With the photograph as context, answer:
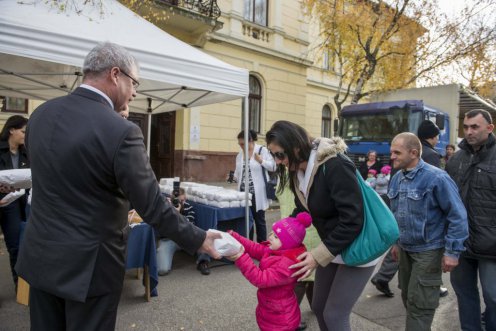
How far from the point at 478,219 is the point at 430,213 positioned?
17.4 inches

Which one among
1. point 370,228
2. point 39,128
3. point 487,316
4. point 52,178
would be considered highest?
point 39,128

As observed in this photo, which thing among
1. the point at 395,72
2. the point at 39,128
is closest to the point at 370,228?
the point at 39,128

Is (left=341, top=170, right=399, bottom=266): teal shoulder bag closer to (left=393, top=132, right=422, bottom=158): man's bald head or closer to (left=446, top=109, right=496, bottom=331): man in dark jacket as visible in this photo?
(left=393, top=132, right=422, bottom=158): man's bald head

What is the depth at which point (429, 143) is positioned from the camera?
4000 millimetres

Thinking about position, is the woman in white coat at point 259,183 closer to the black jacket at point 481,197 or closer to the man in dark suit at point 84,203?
the black jacket at point 481,197

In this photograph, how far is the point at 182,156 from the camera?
11516 millimetres

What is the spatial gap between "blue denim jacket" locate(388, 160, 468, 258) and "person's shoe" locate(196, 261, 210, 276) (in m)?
2.54

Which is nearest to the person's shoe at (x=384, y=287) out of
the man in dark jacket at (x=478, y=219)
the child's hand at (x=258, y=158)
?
the man in dark jacket at (x=478, y=219)

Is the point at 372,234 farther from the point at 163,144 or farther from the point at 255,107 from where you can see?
the point at 255,107

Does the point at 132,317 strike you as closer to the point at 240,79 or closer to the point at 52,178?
the point at 52,178

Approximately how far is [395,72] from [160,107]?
1141 cm

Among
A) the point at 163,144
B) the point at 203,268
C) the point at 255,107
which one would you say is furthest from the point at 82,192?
the point at 255,107

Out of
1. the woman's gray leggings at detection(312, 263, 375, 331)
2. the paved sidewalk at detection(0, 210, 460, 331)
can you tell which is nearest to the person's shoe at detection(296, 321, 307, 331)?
the paved sidewalk at detection(0, 210, 460, 331)

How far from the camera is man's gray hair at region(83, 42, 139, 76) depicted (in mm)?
1623
